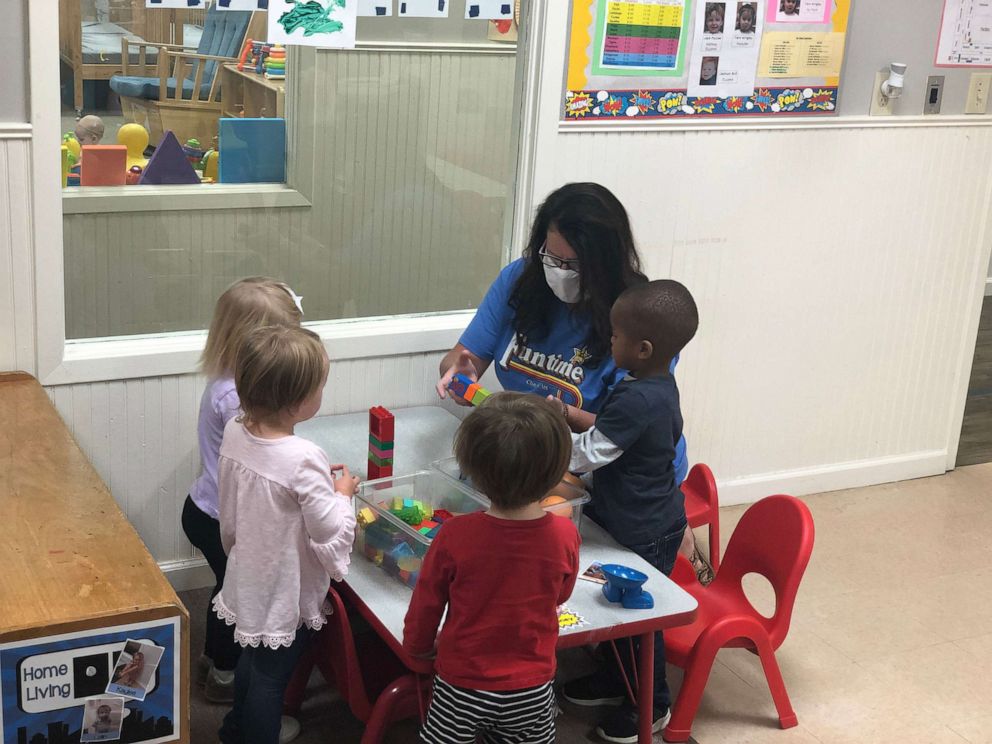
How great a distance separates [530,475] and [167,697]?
68cm

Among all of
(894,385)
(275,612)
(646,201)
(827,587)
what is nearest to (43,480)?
(275,612)

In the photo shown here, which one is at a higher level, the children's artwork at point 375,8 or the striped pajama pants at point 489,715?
the children's artwork at point 375,8

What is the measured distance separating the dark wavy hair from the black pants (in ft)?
3.00

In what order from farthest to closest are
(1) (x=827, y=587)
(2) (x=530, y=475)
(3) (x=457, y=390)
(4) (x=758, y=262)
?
(4) (x=758, y=262), (1) (x=827, y=587), (3) (x=457, y=390), (2) (x=530, y=475)

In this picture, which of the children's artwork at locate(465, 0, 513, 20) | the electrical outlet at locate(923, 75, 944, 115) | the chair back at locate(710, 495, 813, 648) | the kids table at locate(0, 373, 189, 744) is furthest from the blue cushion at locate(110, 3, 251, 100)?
the electrical outlet at locate(923, 75, 944, 115)

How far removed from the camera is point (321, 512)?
1941 millimetres

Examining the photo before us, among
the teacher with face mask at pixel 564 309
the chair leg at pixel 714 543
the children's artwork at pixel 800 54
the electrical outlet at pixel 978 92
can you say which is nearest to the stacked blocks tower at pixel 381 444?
the teacher with face mask at pixel 564 309

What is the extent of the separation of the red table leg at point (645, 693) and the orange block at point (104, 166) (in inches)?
62.5

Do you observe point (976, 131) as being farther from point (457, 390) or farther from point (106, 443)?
point (106, 443)

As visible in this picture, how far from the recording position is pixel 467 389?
2.57 meters

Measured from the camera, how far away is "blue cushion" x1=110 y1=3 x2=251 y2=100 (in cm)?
262

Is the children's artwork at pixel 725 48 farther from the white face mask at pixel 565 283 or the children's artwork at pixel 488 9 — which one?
Answer: the white face mask at pixel 565 283

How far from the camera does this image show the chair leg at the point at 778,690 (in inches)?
98.3

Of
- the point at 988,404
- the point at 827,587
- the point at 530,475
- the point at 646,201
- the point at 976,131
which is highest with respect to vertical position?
the point at 976,131
